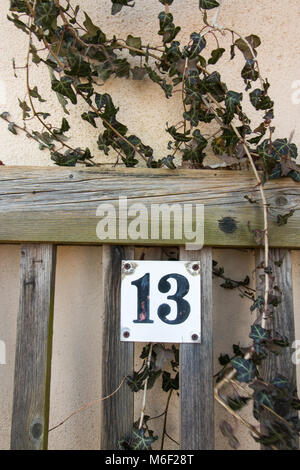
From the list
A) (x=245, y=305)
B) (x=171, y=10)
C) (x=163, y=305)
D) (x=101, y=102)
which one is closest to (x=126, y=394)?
(x=163, y=305)

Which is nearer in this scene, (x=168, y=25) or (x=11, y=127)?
(x=168, y=25)

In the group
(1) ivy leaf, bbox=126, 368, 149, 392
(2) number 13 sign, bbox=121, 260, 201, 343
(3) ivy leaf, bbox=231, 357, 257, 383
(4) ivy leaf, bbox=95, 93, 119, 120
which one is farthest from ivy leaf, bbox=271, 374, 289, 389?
(4) ivy leaf, bbox=95, 93, 119, 120

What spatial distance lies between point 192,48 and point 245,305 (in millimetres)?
643

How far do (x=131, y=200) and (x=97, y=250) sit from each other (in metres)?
0.19

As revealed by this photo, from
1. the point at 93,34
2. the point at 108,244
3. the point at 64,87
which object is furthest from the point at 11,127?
the point at 108,244

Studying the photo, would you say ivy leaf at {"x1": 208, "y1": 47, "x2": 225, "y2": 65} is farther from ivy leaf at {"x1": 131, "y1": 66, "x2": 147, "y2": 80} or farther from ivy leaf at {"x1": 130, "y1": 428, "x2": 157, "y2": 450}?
ivy leaf at {"x1": 130, "y1": 428, "x2": 157, "y2": 450}

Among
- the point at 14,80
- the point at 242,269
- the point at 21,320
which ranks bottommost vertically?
the point at 21,320

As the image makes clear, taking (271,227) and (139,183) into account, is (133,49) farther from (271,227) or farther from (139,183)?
(271,227)

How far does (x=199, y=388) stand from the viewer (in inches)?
34.5

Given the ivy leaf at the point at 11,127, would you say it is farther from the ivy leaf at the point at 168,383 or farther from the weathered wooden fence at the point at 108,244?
the ivy leaf at the point at 168,383

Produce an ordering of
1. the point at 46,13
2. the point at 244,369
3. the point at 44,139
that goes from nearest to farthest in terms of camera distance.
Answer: the point at 244,369, the point at 46,13, the point at 44,139

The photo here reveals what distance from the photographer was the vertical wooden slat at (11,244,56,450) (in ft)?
2.88

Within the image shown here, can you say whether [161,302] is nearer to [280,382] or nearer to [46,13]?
[280,382]
